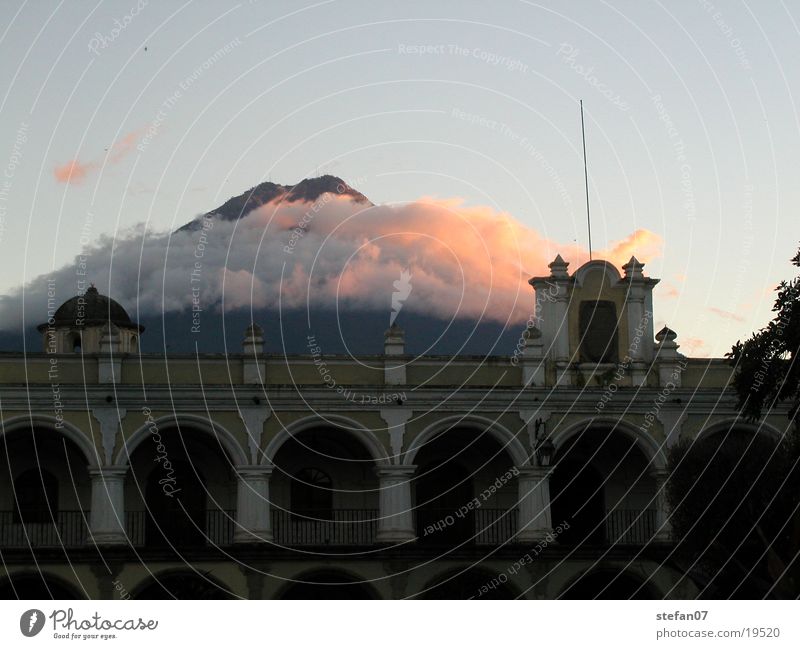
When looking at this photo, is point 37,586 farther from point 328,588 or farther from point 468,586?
point 468,586

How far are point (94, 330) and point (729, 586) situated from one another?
62.8ft

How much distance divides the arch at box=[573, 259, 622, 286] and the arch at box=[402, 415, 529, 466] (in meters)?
4.44

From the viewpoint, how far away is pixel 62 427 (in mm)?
47156

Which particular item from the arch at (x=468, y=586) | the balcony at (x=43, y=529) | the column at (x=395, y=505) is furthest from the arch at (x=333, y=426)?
the balcony at (x=43, y=529)

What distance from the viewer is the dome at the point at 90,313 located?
52906mm

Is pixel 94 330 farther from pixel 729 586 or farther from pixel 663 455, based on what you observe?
pixel 729 586

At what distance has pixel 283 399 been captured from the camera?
4797cm

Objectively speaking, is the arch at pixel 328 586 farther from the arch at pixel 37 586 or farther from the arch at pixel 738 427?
the arch at pixel 738 427

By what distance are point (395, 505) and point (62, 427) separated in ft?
26.9

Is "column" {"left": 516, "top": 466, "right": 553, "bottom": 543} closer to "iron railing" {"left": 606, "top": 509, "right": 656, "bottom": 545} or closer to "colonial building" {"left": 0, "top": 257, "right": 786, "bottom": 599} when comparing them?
"colonial building" {"left": 0, "top": 257, "right": 786, "bottom": 599}

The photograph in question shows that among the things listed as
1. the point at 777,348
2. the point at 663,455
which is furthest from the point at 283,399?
the point at 777,348

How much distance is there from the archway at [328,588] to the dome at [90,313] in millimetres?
9171

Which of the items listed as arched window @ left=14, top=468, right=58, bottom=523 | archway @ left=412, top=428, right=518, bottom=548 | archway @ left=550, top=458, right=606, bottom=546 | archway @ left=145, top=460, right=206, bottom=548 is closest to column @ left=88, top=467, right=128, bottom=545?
archway @ left=145, top=460, right=206, bottom=548

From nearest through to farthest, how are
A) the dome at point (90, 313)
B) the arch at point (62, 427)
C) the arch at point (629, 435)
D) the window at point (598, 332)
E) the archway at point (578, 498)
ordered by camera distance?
A: 1. the arch at point (62, 427)
2. the arch at point (629, 435)
3. the window at point (598, 332)
4. the archway at point (578, 498)
5. the dome at point (90, 313)
